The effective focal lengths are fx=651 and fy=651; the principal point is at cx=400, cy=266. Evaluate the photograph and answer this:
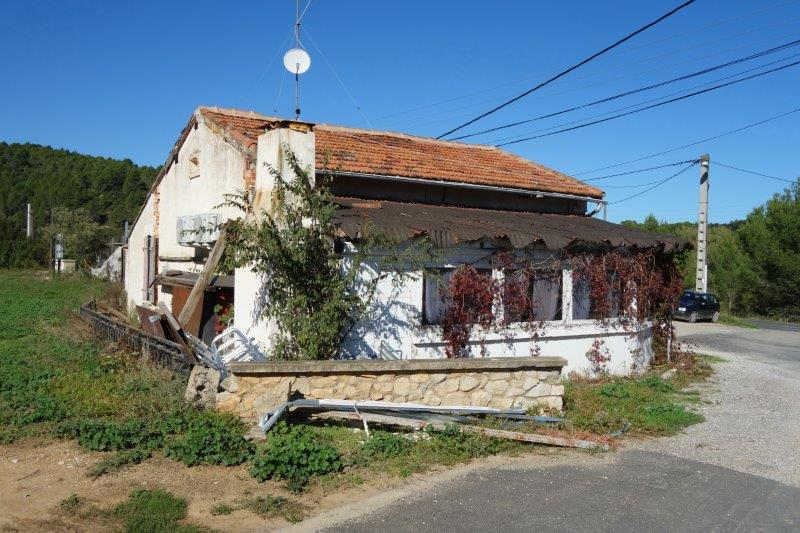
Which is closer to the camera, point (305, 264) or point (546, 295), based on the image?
point (305, 264)

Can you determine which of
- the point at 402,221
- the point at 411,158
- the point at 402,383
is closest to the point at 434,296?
the point at 402,221

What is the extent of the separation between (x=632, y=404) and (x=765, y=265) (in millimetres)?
36877

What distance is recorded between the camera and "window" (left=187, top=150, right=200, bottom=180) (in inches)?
544

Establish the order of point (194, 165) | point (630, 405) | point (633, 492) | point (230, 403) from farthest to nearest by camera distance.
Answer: point (194, 165) < point (630, 405) < point (230, 403) < point (633, 492)

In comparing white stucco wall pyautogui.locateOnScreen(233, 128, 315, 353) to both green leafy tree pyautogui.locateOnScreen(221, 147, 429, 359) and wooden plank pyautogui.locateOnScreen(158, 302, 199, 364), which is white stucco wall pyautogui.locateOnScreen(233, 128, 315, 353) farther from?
wooden plank pyautogui.locateOnScreen(158, 302, 199, 364)

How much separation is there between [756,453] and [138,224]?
14813 millimetres

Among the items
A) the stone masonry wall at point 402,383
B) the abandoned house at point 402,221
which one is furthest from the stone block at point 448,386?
the abandoned house at point 402,221

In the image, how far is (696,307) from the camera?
92.4 ft

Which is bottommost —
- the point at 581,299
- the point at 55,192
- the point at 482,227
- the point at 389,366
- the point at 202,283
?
the point at 389,366

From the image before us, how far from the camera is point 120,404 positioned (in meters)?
7.96

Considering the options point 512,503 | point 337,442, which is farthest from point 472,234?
point 512,503

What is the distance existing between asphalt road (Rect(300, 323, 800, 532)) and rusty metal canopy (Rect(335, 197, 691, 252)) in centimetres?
401

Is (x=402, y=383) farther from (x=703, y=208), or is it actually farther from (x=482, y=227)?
(x=703, y=208)

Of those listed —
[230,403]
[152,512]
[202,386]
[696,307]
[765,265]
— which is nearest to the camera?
[152,512]
